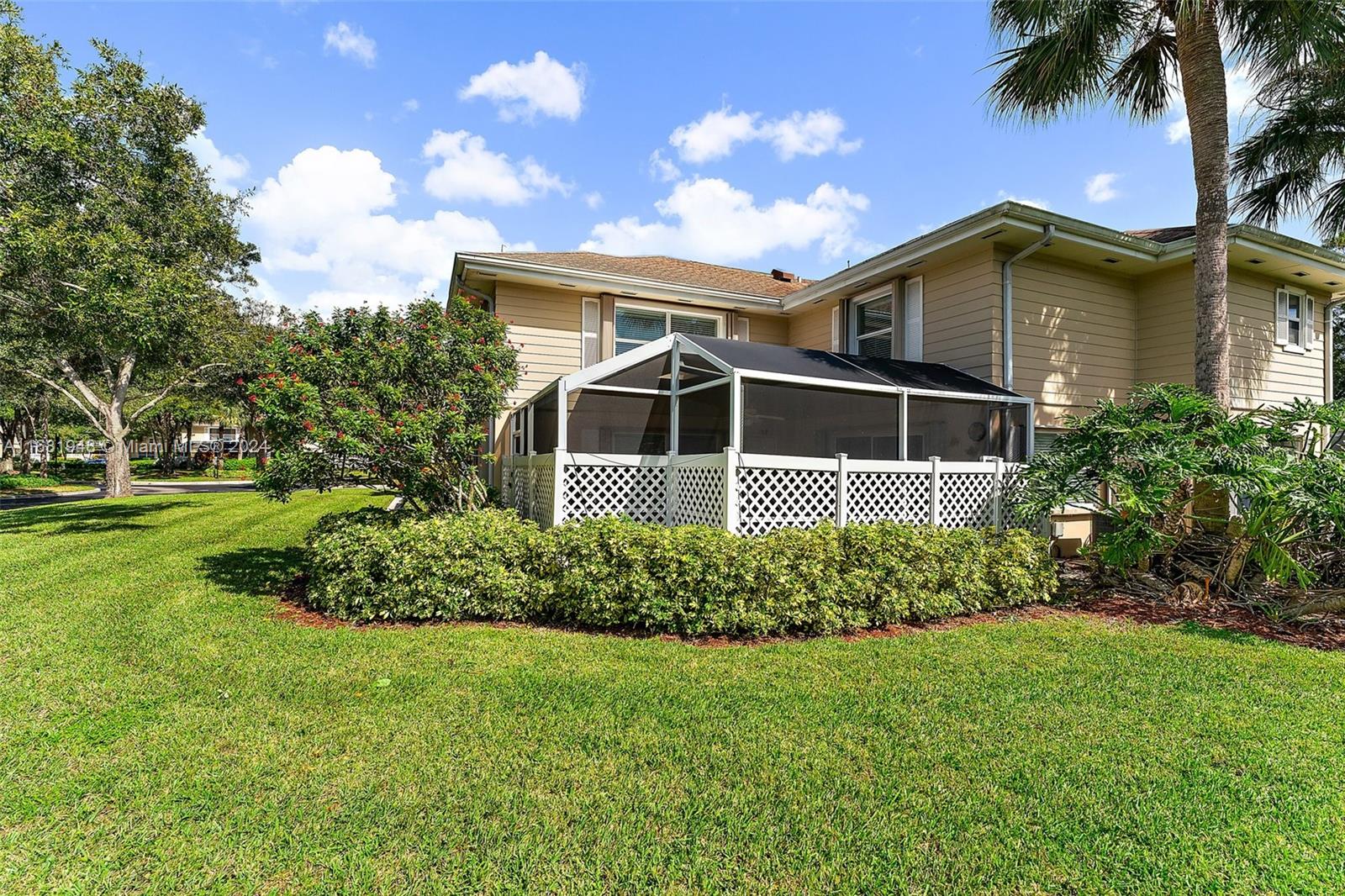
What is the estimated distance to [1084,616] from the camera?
655 cm

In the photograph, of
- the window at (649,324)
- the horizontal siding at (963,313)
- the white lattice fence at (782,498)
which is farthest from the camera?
the window at (649,324)

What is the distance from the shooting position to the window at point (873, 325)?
11.1m

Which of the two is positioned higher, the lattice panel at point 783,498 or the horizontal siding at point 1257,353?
the horizontal siding at point 1257,353

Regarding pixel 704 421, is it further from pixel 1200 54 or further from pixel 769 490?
pixel 1200 54

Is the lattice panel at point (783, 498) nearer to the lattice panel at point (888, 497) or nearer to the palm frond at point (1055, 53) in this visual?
the lattice panel at point (888, 497)

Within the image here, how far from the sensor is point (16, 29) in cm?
1127

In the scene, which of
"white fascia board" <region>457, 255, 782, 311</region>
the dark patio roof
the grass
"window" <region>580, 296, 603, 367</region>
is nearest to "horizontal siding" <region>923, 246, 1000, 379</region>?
the dark patio roof

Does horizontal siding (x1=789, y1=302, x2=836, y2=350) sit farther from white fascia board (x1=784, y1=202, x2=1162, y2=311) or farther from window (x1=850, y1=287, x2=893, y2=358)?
white fascia board (x1=784, y1=202, x2=1162, y2=311)

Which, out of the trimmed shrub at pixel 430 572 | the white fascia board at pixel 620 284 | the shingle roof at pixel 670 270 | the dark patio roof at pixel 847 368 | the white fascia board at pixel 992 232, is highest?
the shingle roof at pixel 670 270

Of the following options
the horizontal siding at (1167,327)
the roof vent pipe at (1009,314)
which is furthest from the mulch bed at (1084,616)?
the horizontal siding at (1167,327)

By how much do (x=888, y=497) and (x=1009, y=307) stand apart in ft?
13.8

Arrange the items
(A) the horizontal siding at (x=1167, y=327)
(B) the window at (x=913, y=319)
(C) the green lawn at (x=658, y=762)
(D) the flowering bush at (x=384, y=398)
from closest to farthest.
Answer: (C) the green lawn at (x=658, y=762)
(D) the flowering bush at (x=384, y=398)
(A) the horizontal siding at (x=1167, y=327)
(B) the window at (x=913, y=319)

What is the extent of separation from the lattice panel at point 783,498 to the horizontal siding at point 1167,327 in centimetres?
756

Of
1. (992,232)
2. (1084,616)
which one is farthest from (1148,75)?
(1084,616)
